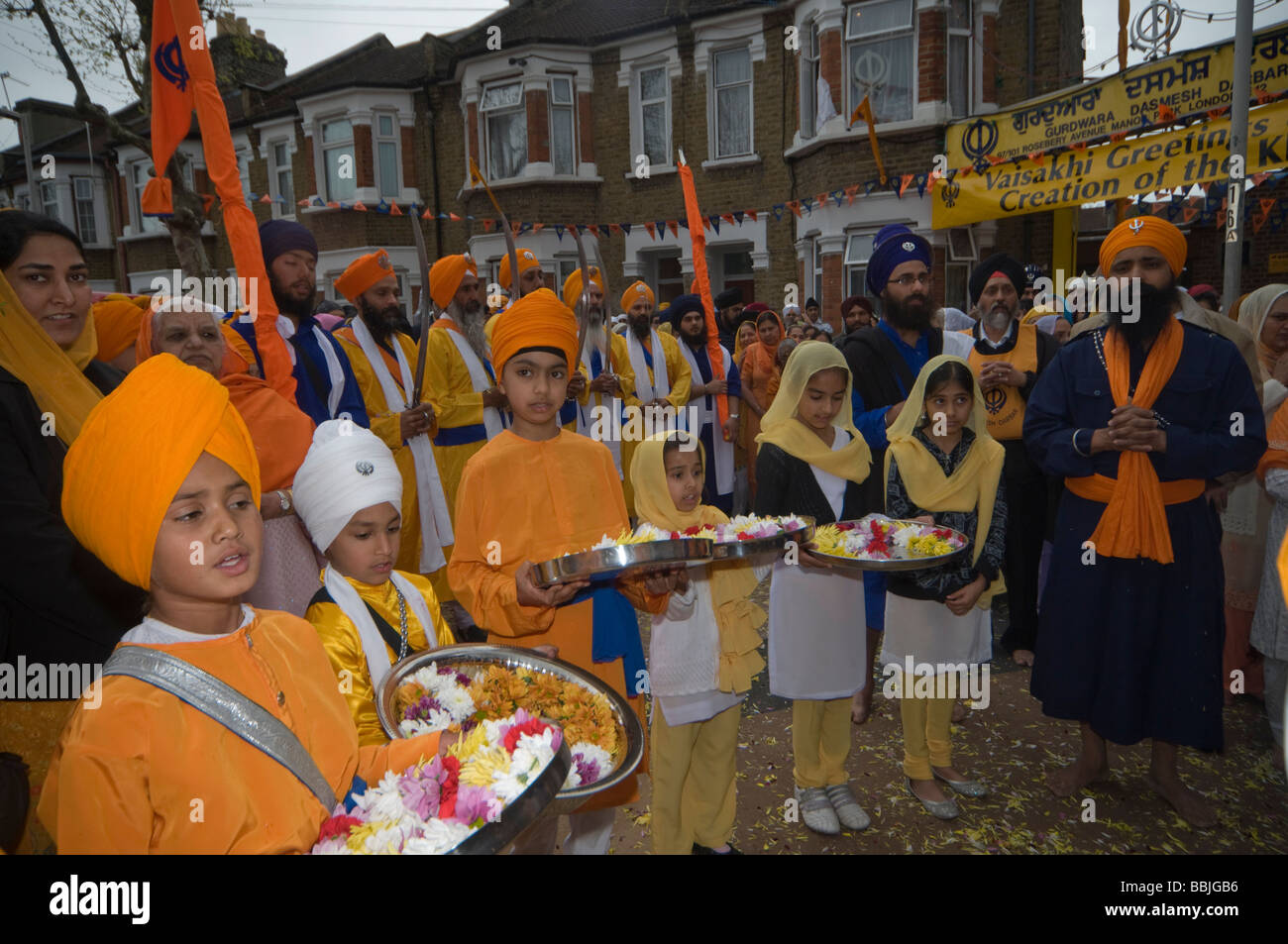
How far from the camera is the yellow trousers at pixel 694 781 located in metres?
3.11

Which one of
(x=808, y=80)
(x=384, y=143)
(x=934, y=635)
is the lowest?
(x=934, y=635)

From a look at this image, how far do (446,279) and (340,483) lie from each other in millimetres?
3896

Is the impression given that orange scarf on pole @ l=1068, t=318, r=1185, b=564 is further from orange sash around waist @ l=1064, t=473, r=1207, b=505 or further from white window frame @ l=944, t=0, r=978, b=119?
white window frame @ l=944, t=0, r=978, b=119

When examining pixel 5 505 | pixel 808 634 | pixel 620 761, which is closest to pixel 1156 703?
pixel 808 634

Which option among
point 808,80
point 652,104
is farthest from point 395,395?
point 652,104

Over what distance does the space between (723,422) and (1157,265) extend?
4.80 m

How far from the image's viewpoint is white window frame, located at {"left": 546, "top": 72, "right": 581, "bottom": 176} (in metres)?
17.9

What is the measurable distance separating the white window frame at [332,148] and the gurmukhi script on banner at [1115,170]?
1504cm

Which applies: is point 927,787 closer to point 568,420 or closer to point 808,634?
point 808,634

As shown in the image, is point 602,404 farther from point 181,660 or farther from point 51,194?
point 51,194

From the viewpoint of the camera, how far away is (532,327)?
9.33 ft

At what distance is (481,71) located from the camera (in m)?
18.5

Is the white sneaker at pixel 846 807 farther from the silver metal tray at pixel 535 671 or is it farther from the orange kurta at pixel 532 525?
the silver metal tray at pixel 535 671

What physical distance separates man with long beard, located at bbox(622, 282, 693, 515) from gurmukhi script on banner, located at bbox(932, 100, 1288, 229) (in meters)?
4.89
